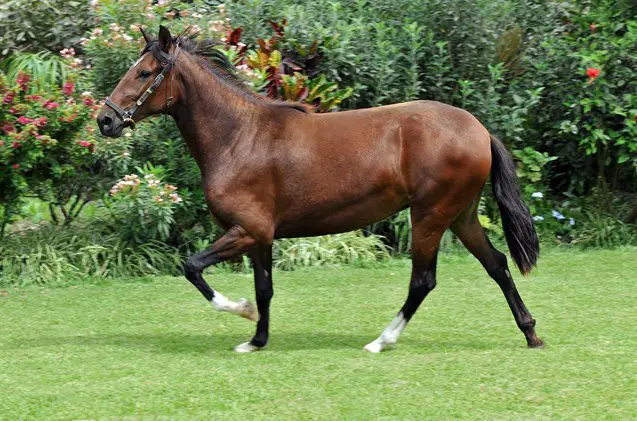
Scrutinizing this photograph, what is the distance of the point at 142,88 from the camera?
7.10 metres

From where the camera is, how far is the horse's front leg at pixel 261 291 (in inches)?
281

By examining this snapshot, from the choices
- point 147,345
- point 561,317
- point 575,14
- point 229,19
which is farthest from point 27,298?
point 575,14

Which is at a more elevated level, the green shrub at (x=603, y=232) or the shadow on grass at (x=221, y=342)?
the shadow on grass at (x=221, y=342)

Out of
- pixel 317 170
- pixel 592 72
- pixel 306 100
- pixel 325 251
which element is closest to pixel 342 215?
pixel 317 170

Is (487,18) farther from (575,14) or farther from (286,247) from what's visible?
(286,247)

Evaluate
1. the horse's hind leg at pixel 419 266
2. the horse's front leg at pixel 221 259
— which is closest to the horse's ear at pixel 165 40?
the horse's front leg at pixel 221 259

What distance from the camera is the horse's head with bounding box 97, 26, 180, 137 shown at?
7.06m

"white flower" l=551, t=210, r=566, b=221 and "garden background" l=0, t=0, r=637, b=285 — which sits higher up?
"garden background" l=0, t=0, r=637, b=285

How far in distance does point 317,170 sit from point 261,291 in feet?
3.06

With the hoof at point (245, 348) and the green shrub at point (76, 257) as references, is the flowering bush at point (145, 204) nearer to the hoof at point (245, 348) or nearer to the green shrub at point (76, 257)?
the green shrub at point (76, 257)

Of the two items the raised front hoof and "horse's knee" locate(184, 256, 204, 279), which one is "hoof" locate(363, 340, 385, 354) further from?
"horse's knee" locate(184, 256, 204, 279)

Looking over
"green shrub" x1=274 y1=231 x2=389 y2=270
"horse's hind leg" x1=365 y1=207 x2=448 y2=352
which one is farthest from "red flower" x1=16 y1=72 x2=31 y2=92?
"horse's hind leg" x1=365 y1=207 x2=448 y2=352

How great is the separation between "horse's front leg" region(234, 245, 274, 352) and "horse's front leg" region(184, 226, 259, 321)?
7.1 inches

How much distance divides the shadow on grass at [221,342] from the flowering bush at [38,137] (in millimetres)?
2227
